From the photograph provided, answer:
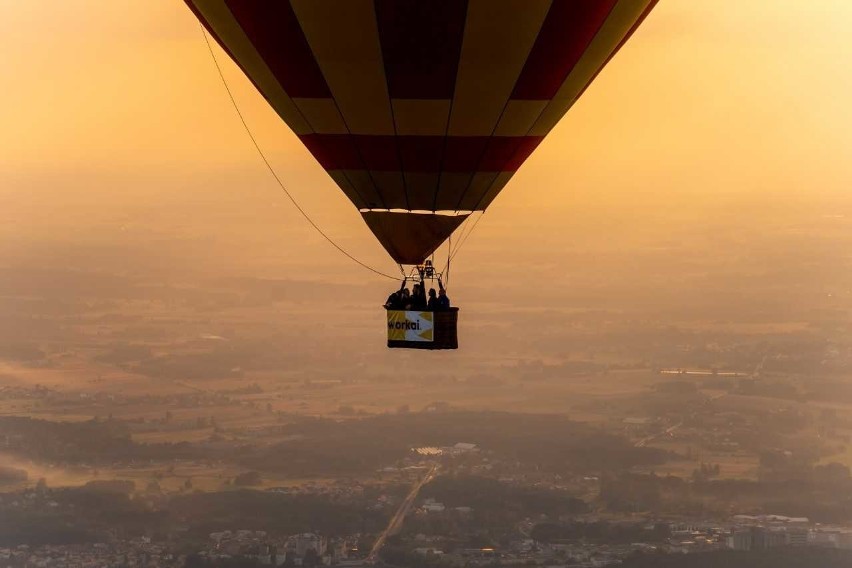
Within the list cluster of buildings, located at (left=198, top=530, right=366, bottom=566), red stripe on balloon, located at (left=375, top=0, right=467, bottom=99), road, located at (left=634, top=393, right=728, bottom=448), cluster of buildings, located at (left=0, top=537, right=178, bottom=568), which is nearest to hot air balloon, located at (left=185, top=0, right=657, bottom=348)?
red stripe on balloon, located at (left=375, top=0, right=467, bottom=99)

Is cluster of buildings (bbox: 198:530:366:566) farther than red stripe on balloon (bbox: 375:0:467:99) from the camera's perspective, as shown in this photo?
Yes

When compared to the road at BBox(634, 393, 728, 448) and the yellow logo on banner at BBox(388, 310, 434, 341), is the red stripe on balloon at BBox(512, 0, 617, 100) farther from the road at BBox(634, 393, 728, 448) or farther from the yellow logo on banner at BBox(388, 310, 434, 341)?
the road at BBox(634, 393, 728, 448)

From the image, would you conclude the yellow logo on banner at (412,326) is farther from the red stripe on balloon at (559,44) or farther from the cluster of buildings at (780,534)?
the cluster of buildings at (780,534)

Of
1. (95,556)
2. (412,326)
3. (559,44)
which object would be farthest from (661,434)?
(559,44)

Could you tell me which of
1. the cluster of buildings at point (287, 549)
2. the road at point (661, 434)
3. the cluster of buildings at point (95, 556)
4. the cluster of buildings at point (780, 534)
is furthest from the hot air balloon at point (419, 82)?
the road at point (661, 434)

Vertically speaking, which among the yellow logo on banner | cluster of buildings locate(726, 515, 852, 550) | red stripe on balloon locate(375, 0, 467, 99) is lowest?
cluster of buildings locate(726, 515, 852, 550)

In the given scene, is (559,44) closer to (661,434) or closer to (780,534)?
(780,534)
